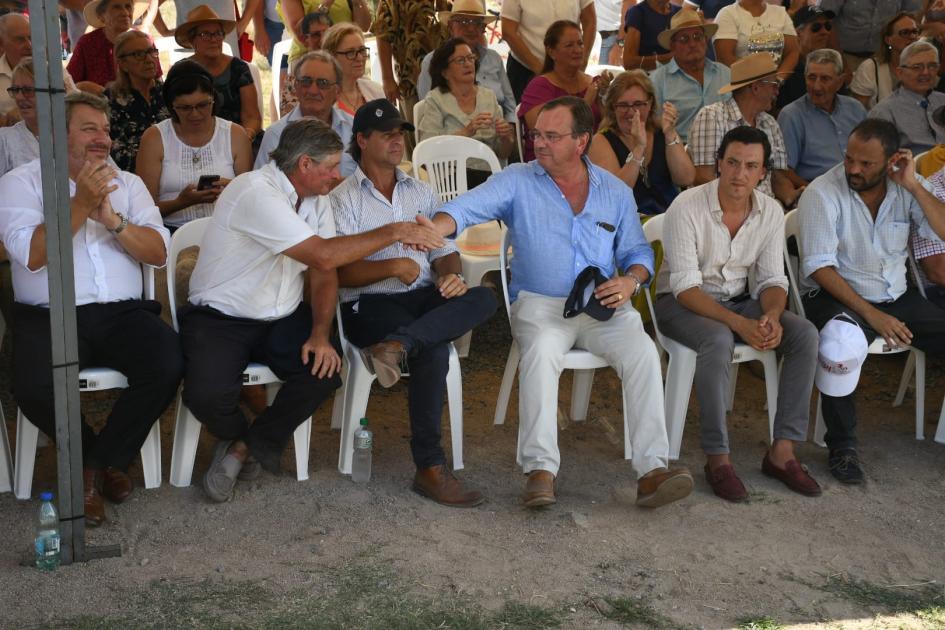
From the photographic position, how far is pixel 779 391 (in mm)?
4492

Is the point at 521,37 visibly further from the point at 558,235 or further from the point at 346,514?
the point at 346,514

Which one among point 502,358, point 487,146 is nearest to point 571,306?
point 502,358

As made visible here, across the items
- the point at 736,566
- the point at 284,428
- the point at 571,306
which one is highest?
the point at 571,306

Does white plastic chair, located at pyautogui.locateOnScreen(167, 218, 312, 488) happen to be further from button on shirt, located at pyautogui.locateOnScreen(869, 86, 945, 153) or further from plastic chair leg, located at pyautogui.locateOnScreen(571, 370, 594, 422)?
button on shirt, located at pyautogui.locateOnScreen(869, 86, 945, 153)

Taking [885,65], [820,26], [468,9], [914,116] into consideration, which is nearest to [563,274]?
[468,9]

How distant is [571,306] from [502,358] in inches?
55.4

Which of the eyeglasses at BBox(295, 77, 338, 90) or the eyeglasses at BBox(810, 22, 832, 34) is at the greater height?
the eyeglasses at BBox(810, 22, 832, 34)

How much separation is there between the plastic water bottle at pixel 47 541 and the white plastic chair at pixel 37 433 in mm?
459

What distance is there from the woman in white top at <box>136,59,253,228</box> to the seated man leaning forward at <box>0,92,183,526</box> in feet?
2.44

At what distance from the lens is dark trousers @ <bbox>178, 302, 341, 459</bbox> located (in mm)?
3969

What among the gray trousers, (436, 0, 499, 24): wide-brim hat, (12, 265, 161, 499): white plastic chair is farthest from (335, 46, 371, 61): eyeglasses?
(12, 265, 161, 499): white plastic chair

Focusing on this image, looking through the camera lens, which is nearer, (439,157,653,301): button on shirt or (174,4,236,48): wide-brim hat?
(439,157,653,301): button on shirt

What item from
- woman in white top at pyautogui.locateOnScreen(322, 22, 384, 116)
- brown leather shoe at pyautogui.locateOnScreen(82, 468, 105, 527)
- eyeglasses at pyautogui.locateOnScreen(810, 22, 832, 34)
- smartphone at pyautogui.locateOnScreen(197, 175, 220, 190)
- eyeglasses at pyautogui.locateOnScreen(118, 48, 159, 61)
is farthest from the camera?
eyeglasses at pyautogui.locateOnScreen(810, 22, 832, 34)

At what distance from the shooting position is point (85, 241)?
4062 mm
